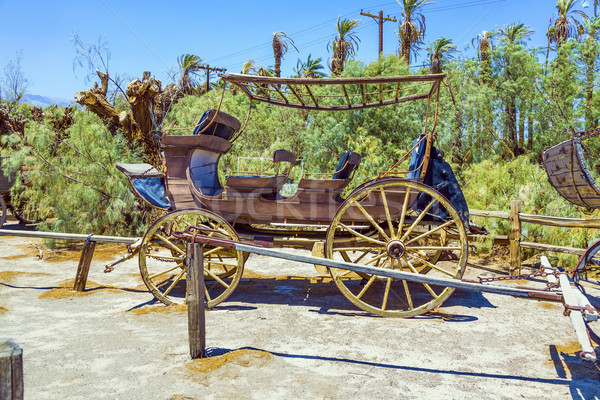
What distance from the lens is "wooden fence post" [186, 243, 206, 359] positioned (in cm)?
360

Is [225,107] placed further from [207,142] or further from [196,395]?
[196,395]

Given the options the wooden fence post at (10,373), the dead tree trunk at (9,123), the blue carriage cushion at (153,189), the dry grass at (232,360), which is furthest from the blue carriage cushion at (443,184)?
the dead tree trunk at (9,123)

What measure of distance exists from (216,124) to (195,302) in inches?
102

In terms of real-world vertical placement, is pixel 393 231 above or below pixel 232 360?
above

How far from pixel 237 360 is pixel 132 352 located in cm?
91

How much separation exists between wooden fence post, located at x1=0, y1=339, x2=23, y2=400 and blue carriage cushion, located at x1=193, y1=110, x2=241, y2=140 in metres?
4.12

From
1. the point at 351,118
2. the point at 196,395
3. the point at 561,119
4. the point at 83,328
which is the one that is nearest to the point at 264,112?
the point at 351,118

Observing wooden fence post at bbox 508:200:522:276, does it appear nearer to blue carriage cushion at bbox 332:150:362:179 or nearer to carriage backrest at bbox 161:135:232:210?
blue carriage cushion at bbox 332:150:362:179

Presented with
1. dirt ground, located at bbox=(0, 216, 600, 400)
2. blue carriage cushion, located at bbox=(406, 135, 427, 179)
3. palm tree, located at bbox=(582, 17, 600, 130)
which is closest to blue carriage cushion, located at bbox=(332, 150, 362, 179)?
blue carriage cushion, located at bbox=(406, 135, 427, 179)

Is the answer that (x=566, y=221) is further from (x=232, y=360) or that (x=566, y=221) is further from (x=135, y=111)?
(x=135, y=111)

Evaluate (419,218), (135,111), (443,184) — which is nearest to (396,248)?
(419,218)

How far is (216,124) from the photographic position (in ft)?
18.3

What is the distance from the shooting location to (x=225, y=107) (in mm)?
15281

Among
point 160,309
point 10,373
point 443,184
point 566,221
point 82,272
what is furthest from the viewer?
point 566,221
